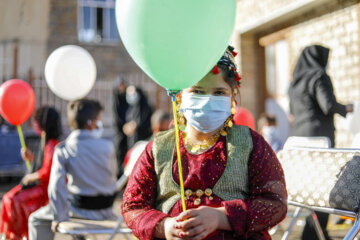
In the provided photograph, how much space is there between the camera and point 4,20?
1373cm

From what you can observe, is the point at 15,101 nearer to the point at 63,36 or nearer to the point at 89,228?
the point at 89,228

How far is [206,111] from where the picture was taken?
1.83 metres

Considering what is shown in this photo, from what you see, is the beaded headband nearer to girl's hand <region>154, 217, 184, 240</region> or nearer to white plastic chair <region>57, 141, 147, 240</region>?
girl's hand <region>154, 217, 184, 240</region>

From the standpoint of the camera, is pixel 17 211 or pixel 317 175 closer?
pixel 317 175

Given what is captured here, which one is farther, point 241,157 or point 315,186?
point 315,186

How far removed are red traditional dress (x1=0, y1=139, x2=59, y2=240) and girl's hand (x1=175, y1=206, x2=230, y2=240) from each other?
2229mm

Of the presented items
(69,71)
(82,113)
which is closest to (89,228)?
(82,113)

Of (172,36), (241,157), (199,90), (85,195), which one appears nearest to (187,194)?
(241,157)

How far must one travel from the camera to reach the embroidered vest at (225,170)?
69.4 inches

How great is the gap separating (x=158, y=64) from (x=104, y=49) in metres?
13.1

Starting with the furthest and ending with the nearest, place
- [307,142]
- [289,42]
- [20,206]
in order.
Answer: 1. [289,42]
2. [20,206]
3. [307,142]

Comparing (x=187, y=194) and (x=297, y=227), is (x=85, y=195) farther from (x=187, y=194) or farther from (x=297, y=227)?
(x=297, y=227)

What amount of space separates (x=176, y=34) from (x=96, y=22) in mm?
13914

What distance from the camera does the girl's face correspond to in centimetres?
187
